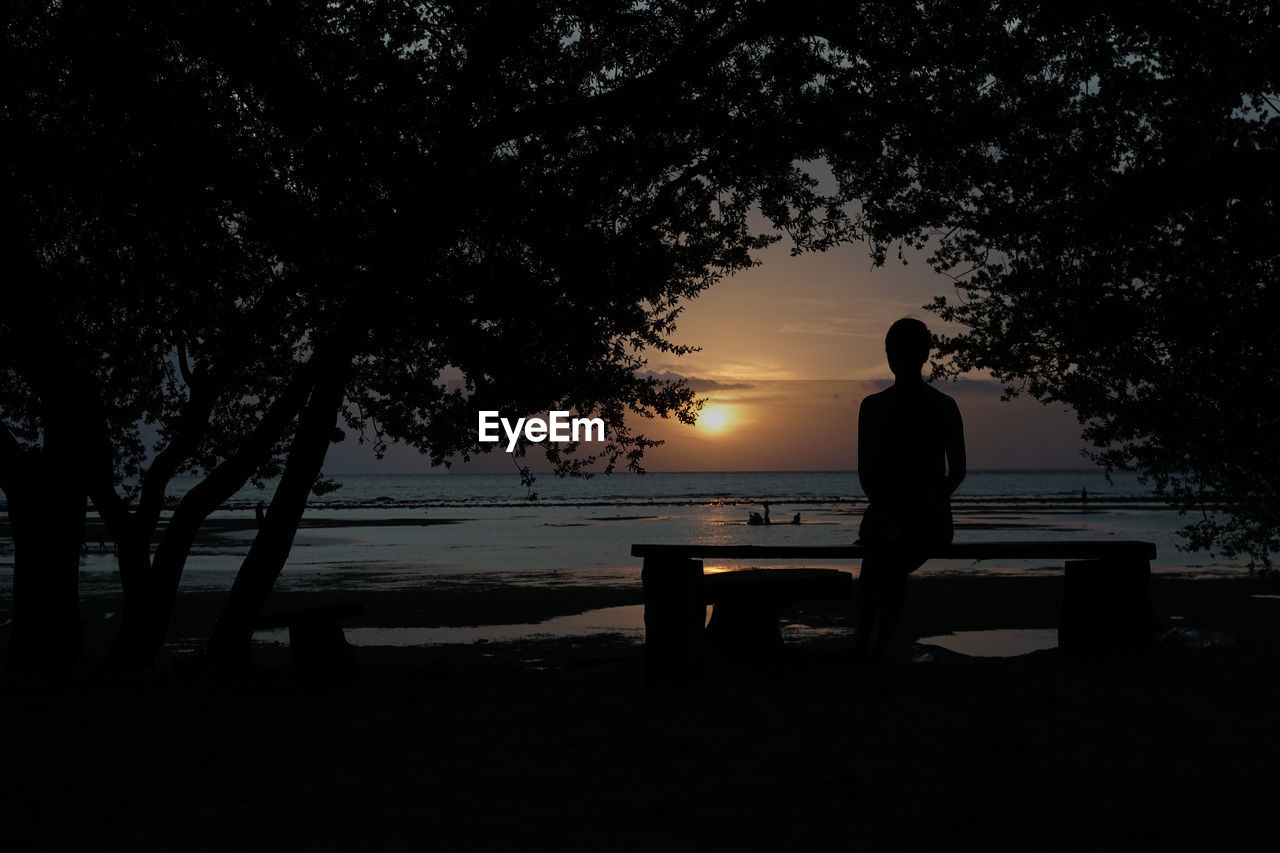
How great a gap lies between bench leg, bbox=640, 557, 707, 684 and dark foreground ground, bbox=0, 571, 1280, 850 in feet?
0.71

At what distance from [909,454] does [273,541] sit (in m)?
6.83

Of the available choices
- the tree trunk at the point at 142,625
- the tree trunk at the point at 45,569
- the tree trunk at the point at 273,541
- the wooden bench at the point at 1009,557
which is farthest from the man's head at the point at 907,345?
the tree trunk at the point at 45,569

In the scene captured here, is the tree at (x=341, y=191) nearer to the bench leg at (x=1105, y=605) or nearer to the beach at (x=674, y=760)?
the beach at (x=674, y=760)

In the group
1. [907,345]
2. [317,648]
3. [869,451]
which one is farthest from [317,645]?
[907,345]

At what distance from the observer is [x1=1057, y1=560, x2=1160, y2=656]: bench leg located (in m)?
10.1

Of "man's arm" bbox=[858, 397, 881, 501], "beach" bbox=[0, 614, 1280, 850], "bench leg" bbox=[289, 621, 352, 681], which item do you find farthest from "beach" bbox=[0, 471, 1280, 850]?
"man's arm" bbox=[858, 397, 881, 501]

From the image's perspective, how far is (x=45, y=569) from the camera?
37.2 ft

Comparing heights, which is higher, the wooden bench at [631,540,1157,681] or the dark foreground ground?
the wooden bench at [631,540,1157,681]

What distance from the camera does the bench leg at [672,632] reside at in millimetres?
9289

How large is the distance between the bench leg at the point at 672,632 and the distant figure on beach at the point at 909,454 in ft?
5.87

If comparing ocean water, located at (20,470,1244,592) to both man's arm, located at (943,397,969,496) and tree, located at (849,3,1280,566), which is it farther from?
man's arm, located at (943,397,969,496)

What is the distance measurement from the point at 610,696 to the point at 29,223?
280 inches

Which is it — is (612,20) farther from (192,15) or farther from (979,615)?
(979,615)

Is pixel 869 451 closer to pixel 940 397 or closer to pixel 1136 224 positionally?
pixel 940 397
